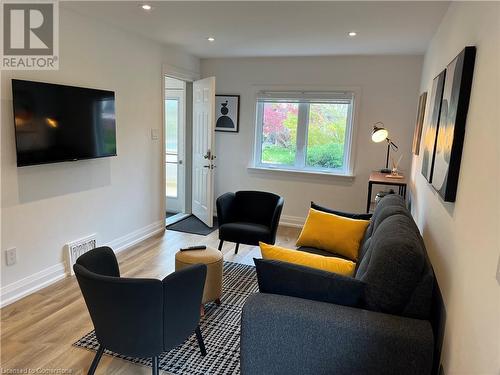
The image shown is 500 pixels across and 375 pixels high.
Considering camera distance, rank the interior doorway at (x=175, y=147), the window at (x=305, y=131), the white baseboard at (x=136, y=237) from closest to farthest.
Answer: the white baseboard at (x=136, y=237), the window at (x=305, y=131), the interior doorway at (x=175, y=147)

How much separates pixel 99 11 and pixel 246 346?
2996 mm

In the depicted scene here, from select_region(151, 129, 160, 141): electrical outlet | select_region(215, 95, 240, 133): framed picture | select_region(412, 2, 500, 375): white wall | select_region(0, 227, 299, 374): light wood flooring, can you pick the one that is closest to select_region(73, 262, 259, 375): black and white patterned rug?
select_region(0, 227, 299, 374): light wood flooring

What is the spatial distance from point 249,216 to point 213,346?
1763 mm

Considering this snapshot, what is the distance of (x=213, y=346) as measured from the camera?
232cm

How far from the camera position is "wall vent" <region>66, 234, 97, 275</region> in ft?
10.8

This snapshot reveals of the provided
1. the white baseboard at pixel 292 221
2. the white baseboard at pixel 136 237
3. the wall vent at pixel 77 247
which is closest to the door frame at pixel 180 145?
the white baseboard at pixel 136 237

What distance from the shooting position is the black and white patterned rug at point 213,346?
2117mm

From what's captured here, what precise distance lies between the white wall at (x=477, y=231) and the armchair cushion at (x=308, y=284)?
0.41 metres

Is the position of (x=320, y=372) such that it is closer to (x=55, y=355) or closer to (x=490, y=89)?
(x=490, y=89)

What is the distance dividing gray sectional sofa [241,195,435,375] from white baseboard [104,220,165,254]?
2695 millimetres

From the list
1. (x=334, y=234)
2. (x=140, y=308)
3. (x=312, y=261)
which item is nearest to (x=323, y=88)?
(x=334, y=234)

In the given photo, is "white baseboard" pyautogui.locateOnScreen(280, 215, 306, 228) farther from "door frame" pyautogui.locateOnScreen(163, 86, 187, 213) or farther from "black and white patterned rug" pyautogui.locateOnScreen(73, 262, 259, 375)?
"black and white patterned rug" pyautogui.locateOnScreen(73, 262, 259, 375)

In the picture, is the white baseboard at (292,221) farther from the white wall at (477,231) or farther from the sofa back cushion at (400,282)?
the sofa back cushion at (400,282)

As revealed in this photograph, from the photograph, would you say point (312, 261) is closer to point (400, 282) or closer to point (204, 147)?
point (400, 282)
